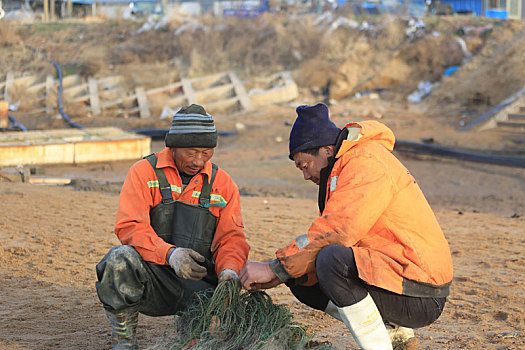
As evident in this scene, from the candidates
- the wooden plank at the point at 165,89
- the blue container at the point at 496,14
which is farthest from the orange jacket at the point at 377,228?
the blue container at the point at 496,14

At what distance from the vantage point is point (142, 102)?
20.4m

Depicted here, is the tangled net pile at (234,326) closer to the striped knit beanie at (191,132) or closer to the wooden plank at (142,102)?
the striped knit beanie at (191,132)

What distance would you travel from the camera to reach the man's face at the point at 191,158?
329 cm

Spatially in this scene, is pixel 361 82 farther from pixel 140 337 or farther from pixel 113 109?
pixel 140 337

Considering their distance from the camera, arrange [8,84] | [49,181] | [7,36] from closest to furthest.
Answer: [49,181], [8,84], [7,36]

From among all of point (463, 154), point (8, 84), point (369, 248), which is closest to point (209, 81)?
point (8, 84)

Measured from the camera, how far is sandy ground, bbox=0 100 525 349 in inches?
146

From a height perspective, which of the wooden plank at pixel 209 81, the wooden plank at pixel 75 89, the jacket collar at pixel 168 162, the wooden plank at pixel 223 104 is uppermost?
the jacket collar at pixel 168 162

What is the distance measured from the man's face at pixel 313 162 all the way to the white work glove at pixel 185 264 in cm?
72

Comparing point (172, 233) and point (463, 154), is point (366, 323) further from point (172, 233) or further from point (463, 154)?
point (463, 154)

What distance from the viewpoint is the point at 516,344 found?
353cm

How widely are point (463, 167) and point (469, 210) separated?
3.81 metres

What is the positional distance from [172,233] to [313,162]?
35.2 inches

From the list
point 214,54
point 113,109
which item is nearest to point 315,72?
point 214,54
